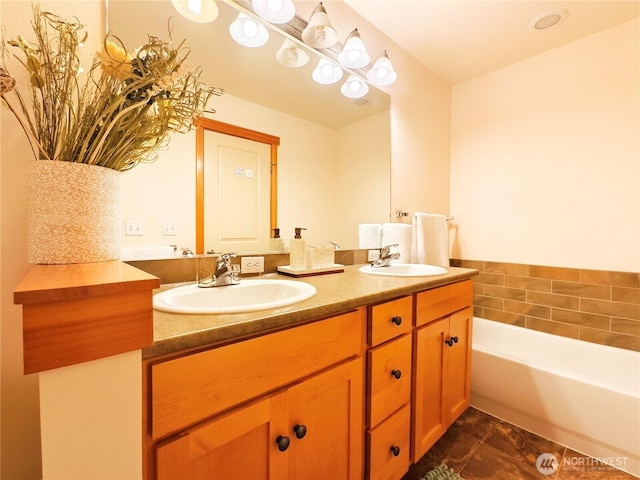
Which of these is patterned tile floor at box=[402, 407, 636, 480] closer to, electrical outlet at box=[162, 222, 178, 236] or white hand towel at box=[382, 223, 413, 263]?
white hand towel at box=[382, 223, 413, 263]

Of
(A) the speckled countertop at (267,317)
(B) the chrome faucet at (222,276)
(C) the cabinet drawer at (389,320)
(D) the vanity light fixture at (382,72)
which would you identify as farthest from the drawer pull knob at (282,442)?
(D) the vanity light fixture at (382,72)

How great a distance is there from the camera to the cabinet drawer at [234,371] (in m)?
0.49

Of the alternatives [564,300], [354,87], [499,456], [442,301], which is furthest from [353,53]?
[499,456]

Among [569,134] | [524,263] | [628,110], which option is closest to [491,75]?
[569,134]

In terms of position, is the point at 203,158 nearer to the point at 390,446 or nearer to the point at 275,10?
the point at 275,10

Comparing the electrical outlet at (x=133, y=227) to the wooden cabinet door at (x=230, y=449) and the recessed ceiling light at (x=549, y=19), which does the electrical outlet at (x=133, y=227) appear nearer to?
the wooden cabinet door at (x=230, y=449)

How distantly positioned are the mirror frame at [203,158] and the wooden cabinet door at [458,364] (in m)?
1.01

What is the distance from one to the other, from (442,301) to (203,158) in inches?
46.3

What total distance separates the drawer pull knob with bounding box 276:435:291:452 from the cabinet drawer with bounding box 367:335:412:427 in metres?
0.34

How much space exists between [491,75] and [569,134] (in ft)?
2.49

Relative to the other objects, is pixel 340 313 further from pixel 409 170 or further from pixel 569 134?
pixel 569 134

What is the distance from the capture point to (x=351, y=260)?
1.61m

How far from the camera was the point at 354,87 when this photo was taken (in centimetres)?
161

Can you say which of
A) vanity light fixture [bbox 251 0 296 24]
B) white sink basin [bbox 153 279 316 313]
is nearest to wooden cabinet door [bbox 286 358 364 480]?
white sink basin [bbox 153 279 316 313]
